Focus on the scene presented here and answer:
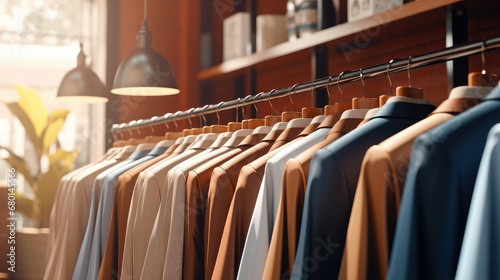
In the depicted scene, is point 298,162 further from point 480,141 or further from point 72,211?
point 72,211

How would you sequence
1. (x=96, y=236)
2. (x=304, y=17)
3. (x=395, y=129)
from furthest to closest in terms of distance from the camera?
(x=304, y=17), (x=96, y=236), (x=395, y=129)

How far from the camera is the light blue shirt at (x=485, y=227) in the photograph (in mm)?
681

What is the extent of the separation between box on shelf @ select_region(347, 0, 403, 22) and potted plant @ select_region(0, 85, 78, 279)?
223 cm

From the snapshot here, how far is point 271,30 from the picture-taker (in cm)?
276

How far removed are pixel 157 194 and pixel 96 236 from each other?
0.42 meters

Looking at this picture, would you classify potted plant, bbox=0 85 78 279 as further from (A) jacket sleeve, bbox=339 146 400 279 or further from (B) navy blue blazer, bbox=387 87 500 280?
(B) navy blue blazer, bbox=387 87 500 280

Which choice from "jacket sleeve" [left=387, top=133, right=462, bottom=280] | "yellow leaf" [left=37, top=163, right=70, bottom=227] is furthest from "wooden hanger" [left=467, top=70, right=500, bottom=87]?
"yellow leaf" [left=37, top=163, right=70, bottom=227]

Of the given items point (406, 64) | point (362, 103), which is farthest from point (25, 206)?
point (406, 64)

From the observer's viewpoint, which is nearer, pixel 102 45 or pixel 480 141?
pixel 480 141

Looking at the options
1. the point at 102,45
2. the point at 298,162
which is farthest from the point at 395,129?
the point at 102,45

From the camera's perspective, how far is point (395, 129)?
110 cm

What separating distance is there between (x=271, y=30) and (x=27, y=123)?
5.96 ft

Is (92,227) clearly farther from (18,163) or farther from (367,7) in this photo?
(18,163)

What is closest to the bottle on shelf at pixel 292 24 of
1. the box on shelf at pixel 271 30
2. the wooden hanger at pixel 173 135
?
the box on shelf at pixel 271 30
